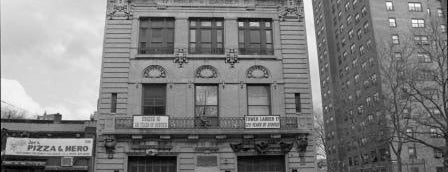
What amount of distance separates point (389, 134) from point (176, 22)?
61.8 feet

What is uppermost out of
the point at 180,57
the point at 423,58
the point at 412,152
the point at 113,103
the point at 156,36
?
the point at 423,58

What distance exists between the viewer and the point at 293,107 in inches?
998

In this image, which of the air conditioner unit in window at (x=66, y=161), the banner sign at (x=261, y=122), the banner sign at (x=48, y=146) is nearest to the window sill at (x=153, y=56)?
the banner sign at (x=48, y=146)

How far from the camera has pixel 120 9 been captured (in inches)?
1046

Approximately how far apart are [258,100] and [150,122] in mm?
6477

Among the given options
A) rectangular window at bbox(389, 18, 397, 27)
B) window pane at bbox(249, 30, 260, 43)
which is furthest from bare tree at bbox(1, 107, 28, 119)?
rectangular window at bbox(389, 18, 397, 27)

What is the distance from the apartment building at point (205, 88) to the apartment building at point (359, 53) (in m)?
19.8

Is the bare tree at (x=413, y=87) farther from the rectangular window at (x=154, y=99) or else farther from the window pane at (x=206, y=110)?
the rectangular window at (x=154, y=99)

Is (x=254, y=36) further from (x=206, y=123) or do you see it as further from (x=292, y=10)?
(x=206, y=123)

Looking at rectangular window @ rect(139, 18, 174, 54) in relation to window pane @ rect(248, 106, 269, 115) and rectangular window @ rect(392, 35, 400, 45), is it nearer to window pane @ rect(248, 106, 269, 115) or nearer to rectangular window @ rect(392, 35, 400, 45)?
window pane @ rect(248, 106, 269, 115)

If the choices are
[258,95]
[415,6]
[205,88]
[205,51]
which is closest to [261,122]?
[258,95]

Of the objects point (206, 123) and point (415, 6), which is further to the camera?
point (415, 6)

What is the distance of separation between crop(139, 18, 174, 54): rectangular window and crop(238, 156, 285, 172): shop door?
7849 mm

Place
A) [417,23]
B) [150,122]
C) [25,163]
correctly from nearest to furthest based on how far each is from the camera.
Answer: [25,163], [150,122], [417,23]
